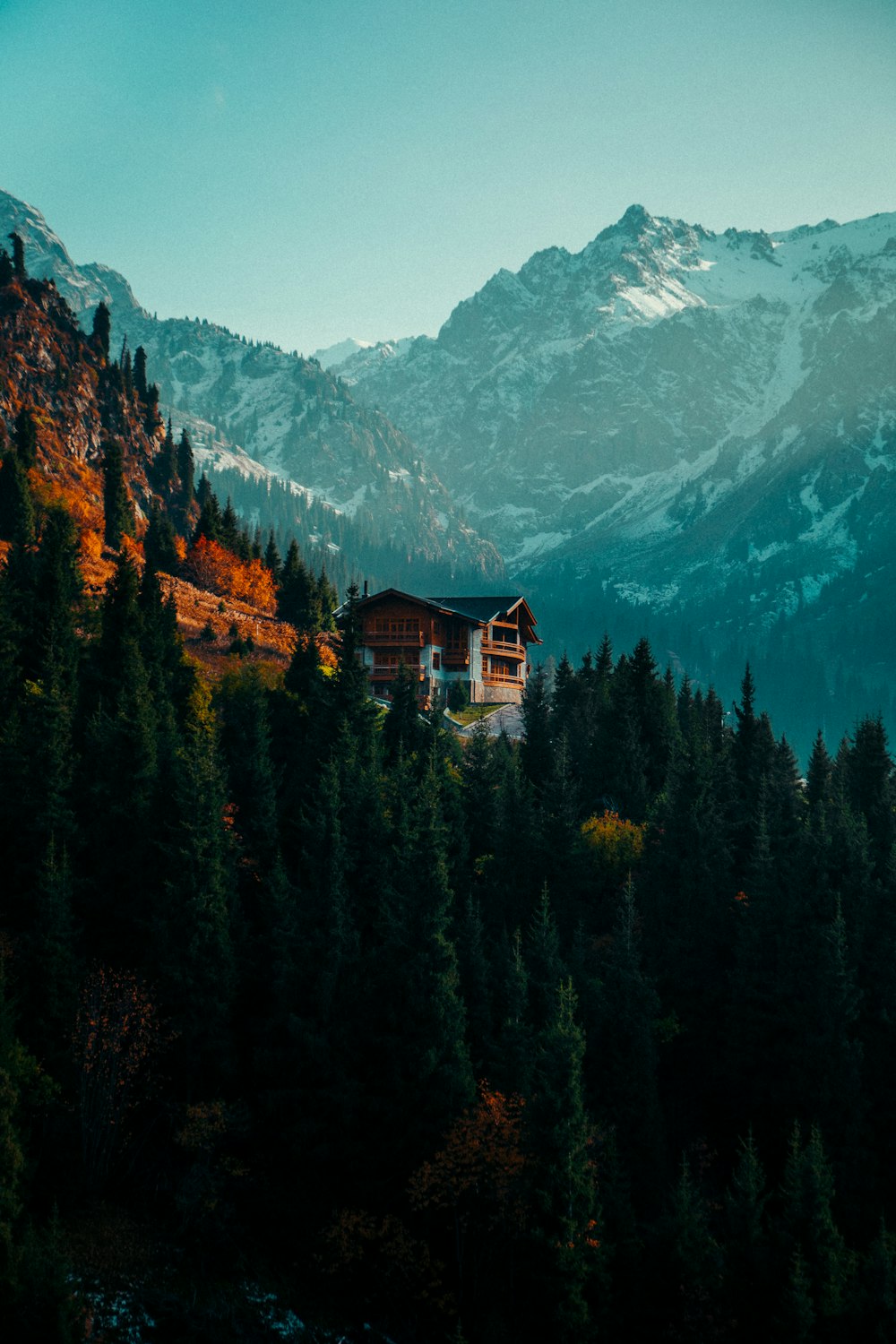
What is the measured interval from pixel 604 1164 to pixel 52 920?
28.9m

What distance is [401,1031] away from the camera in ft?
161

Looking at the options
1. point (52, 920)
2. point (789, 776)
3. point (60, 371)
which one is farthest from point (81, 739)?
point (60, 371)

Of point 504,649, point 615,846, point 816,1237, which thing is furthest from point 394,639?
point 816,1237

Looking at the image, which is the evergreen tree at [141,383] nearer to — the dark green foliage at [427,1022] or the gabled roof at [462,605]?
the gabled roof at [462,605]

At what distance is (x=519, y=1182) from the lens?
43375 mm

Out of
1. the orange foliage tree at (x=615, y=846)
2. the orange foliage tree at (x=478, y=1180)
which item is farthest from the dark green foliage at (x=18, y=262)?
the orange foliage tree at (x=478, y=1180)

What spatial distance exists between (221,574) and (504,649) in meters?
33.8

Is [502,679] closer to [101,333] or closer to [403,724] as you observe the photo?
[403,724]

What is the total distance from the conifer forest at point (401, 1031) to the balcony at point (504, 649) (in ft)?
121

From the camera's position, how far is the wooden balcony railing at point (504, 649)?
113m

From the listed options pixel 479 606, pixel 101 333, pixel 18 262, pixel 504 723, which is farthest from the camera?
pixel 101 333

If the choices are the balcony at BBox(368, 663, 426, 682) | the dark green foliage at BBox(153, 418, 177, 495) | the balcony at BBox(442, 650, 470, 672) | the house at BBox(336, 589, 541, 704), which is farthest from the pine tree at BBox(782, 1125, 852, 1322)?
the dark green foliage at BBox(153, 418, 177, 495)

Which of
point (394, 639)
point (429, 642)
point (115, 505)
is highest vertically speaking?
point (115, 505)

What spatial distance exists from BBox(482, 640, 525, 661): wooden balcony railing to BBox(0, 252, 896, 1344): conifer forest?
121ft
